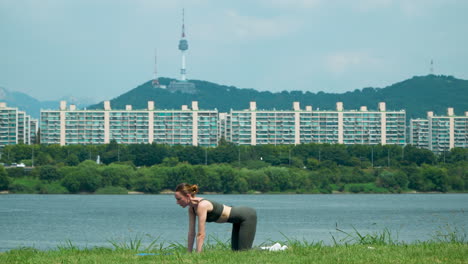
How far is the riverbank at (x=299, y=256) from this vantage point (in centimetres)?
1477

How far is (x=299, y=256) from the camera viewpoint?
1552 centimetres

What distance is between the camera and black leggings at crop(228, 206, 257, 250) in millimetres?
16438

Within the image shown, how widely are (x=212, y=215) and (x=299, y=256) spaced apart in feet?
5.99

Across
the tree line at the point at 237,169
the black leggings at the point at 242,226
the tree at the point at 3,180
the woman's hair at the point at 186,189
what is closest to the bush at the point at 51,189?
the tree line at the point at 237,169

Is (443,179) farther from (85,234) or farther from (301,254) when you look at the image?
(301,254)

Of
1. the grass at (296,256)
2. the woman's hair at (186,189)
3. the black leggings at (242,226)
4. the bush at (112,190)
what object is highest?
the woman's hair at (186,189)

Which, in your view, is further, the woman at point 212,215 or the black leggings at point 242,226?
the black leggings at point 242,226

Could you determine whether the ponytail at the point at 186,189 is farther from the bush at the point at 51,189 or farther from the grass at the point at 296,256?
the bush at the point at 51,189

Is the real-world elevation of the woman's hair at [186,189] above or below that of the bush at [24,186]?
above

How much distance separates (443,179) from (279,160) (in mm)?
29391

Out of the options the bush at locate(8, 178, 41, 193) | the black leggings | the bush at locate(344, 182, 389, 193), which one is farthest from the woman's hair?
the bush at locate(344, 182, 389, 193)

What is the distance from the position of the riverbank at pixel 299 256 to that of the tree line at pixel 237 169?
10389 centimetres


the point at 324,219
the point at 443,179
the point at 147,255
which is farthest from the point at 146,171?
the point at 147,255

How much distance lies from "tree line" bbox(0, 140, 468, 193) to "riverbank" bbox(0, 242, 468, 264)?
103887 millimetres
